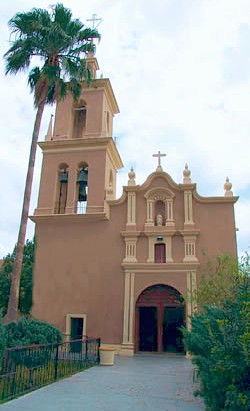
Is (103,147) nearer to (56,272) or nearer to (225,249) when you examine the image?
(56,272)

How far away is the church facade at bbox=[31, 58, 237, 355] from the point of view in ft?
63.0

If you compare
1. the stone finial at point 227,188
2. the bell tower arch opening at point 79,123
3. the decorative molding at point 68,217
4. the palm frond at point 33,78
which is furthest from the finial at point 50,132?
the stone finial at point 227,188

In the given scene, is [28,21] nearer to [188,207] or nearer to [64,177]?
[64,177]

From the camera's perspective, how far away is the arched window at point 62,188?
2233 centimetres

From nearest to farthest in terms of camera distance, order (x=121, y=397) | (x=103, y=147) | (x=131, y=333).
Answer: (x=121, y=397) → (x=131, y=333) → (x=103, y=147)

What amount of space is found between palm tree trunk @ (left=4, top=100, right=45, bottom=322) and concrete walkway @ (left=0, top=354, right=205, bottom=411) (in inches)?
139

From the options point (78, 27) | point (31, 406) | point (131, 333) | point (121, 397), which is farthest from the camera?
point (131, 333)

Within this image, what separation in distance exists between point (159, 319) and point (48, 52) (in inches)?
541

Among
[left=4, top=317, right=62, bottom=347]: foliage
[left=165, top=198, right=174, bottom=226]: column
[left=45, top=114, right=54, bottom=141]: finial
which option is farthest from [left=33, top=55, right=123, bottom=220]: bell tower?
[left=4, top=317, right=62, bottom=347]: foliage

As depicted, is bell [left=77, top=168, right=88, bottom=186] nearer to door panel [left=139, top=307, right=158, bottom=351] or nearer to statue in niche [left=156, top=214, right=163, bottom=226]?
statue in niche [left=156, top=214, right=163, bottom=226]

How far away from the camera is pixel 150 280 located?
19516mm

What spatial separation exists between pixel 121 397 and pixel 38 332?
12.9 feet

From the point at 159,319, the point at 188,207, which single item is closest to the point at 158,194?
the point at 188,207

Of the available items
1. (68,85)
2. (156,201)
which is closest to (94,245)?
(156,201)
